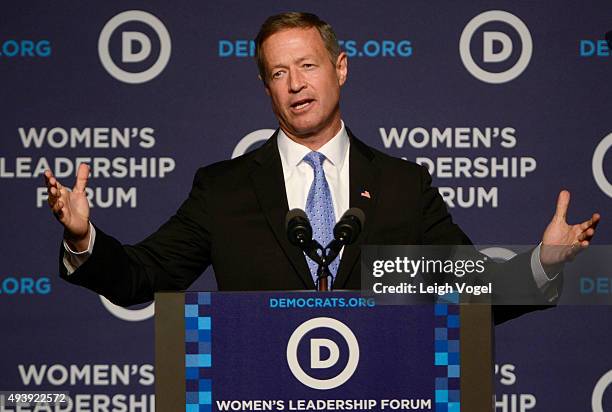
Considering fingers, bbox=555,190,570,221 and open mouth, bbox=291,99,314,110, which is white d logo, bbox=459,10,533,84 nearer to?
open mouth, bbox=291,99,314,110

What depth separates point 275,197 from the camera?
2.88 metres

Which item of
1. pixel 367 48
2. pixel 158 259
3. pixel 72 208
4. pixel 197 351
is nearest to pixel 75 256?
pixel 72 208

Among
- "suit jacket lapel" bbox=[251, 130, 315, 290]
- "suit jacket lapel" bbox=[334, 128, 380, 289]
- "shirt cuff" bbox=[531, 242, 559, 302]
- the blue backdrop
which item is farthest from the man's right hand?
the blue backdrop

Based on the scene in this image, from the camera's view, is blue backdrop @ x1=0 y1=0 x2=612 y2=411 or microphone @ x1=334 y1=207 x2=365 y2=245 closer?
microphone @ x1=334 y1=207 x2=365 y2=245

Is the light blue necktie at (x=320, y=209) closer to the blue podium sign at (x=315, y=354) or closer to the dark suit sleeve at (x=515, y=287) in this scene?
the dark suit sleeve at (x=515, y=287)

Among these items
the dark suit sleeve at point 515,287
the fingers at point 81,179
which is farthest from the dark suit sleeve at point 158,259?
the dark suit sleeve at point 515,287

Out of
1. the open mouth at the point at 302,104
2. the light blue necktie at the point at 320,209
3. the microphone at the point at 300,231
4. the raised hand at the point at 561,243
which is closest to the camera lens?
the microphone at the point at 300,231

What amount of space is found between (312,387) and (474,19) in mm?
2502

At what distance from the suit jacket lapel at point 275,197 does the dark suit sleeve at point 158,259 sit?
0.18 meters

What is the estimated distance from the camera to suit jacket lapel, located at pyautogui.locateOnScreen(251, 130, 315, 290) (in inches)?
106

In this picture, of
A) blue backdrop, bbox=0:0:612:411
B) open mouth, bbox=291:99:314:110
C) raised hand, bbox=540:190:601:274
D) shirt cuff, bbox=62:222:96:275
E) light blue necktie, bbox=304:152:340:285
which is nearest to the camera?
raised hand, bbox=540:190:601:274

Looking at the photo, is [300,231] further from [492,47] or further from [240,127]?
[492,47]

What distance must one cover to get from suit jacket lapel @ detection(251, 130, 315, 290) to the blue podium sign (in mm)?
691

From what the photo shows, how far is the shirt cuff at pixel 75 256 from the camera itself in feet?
7.88
